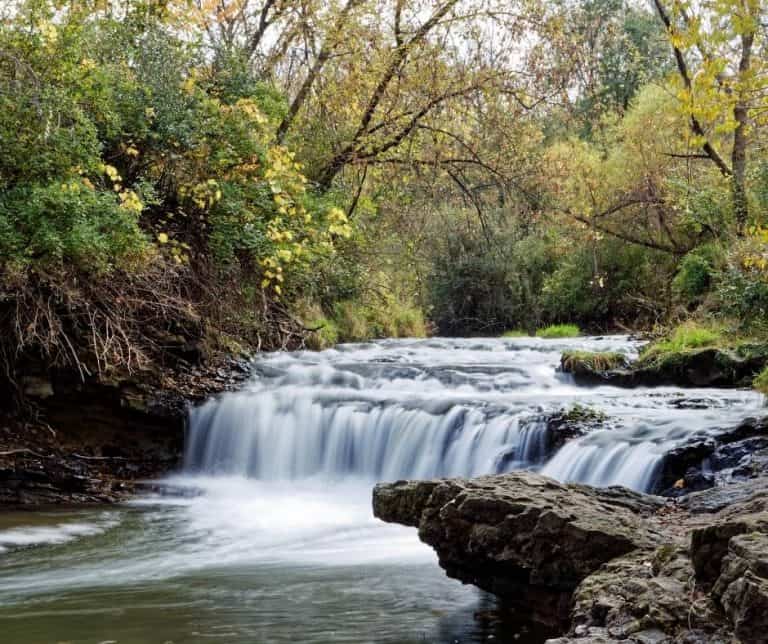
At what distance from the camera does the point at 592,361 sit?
42.2ft

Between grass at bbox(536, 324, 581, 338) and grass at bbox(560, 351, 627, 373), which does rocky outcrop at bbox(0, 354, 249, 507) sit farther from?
grass at bbox(536, 324, 581, 338)

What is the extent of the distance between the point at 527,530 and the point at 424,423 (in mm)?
5597

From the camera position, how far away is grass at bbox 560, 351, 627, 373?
42.0 feet

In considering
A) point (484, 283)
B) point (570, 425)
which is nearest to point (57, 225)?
point (570, 425)

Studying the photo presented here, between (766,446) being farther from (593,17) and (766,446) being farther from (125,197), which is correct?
(593,17)

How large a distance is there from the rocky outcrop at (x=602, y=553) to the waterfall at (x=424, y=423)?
2.93 m

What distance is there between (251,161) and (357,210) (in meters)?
4.90

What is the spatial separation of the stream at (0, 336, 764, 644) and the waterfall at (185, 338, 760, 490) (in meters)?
0.02

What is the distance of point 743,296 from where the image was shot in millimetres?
11305

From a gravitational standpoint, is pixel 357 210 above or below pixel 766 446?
above

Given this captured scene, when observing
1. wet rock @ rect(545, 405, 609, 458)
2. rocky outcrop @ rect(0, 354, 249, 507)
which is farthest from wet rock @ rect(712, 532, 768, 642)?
rocky outcrop @ rect(0, 354, 249, 507)

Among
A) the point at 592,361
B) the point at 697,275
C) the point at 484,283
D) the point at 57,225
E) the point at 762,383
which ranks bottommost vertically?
the point at 762,383

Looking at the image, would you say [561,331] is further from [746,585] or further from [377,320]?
[746,585]

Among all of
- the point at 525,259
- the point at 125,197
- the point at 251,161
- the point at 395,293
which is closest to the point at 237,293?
the point at 251,161
